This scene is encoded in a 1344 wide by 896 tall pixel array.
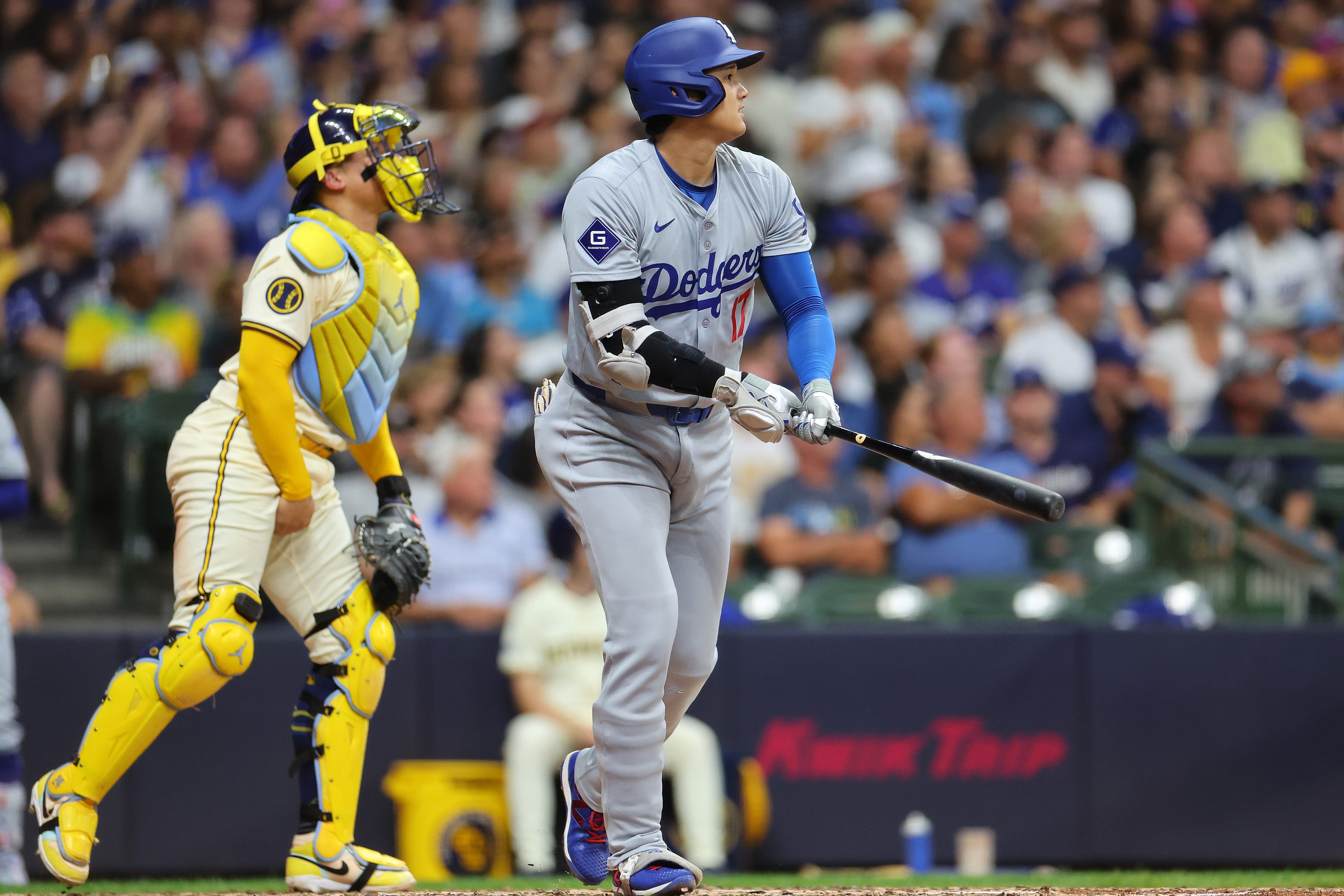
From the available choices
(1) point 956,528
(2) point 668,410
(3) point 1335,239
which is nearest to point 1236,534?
(1) point 956,528

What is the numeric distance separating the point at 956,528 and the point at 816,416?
364cm

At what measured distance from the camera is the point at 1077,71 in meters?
11.0

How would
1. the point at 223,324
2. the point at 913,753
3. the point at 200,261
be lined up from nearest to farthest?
the point at 913,753, the point at 223,324, the point at 200,261

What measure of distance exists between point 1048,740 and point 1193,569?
1198 millimetres

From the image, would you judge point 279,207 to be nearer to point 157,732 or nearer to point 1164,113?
point 157,732

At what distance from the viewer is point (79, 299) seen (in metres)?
8.09

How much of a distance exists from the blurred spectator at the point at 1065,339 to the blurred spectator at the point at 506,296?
2.55m

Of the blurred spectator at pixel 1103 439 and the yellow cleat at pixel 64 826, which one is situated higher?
the blurred spectator at pixel 1103 439

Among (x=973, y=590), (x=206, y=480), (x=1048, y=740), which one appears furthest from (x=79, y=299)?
(x=1048, y=740)

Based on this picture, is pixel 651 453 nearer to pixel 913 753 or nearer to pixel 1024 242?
pixel 913 753

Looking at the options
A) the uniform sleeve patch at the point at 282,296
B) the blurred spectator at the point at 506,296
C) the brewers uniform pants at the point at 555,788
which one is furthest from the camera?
the blurred spectator at the point at 506,296

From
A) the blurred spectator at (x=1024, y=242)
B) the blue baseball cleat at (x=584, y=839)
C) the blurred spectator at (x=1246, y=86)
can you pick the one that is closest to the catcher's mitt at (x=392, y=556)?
the blue baseball cleat at (x=584, y=839)

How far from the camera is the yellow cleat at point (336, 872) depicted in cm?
450

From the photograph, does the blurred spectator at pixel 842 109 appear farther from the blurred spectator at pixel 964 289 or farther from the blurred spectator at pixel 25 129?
the blurred spectator at pixel 25 129
